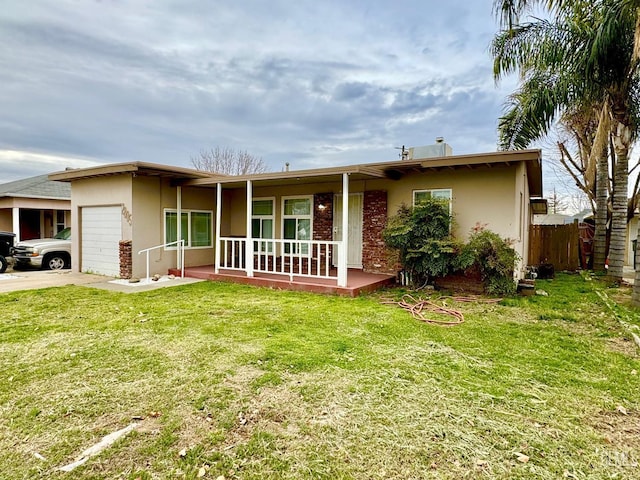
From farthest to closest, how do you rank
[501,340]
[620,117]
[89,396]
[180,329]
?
[620,117] → [180,329] → [501,340] → [89,396]

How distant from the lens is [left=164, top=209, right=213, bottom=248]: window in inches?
404

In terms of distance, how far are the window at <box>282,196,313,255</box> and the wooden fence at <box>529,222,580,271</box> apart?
25.4 feet

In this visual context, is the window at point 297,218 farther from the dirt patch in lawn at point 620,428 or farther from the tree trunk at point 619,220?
the dirt patch in lawn at point 620,428

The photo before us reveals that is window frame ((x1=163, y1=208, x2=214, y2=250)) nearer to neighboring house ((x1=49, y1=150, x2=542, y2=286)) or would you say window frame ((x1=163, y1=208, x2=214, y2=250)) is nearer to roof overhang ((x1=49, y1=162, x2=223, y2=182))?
neighboring house ((x1=49, y1=150, x2=542, y2=286))

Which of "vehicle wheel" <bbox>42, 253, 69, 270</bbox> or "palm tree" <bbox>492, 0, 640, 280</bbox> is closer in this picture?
"palm tree" <bbox>492, 0, 640, 280</bbox>

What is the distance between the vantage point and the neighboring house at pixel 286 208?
8.00 metres

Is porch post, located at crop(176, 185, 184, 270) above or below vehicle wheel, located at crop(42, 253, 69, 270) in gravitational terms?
above

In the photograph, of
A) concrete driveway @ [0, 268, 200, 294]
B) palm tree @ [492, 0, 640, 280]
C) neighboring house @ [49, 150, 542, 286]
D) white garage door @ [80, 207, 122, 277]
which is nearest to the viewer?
palm tree @ [492, 0, 640, 280]

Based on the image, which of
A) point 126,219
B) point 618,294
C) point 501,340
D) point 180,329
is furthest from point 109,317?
point 618,294

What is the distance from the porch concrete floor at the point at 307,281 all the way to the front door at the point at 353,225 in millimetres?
377

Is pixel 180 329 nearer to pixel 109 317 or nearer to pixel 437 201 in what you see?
pixel 109 317

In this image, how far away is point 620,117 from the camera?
795cm

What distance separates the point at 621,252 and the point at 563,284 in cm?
174

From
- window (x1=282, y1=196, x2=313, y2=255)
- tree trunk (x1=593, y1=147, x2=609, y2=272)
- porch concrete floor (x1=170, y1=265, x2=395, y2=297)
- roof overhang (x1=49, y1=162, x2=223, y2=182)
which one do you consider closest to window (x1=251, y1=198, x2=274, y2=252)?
window (x1=282, y1=196, x2=313, y2=255)
